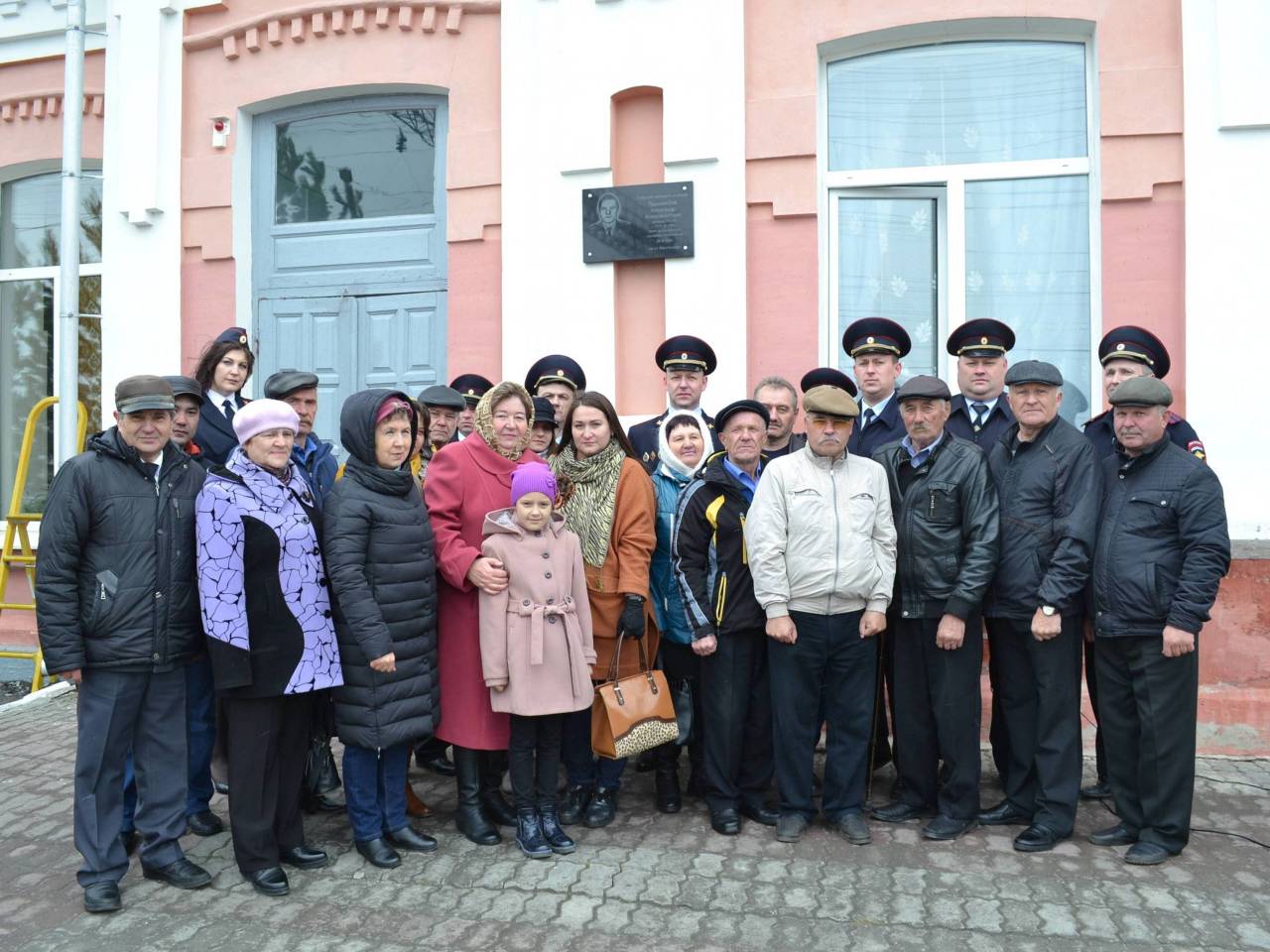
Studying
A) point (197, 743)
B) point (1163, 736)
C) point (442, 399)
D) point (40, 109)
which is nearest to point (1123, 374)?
point (1163, 736)

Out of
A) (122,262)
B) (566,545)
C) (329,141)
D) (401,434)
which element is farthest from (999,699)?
(122,262)

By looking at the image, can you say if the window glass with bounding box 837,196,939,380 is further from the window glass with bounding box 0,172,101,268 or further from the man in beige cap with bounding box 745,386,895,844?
the window glass with bounding box 0,172,101,268

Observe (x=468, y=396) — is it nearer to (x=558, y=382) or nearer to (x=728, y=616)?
(x=558, y=382)

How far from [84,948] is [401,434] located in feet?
6.77

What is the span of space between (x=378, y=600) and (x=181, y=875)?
4.13 feet

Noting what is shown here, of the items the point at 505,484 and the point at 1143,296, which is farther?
the point at 1143,296

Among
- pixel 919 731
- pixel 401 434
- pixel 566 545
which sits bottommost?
pixel 919 731

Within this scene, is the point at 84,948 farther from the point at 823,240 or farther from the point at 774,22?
the point at 774,22

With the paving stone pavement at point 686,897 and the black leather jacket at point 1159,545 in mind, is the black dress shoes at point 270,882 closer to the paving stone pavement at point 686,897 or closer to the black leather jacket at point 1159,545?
the paving stone pavement at point 686,897

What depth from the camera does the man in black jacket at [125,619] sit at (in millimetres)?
3674

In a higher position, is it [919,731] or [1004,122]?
[1004,122]

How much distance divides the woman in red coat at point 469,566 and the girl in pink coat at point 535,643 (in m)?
0.11

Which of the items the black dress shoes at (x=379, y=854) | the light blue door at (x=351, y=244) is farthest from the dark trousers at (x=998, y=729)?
the light blue door at (x=351, y=244)

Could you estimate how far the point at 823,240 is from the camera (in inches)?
261
